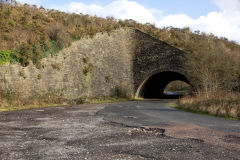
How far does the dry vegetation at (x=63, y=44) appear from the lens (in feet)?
67.6

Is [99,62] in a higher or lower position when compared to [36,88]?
higher

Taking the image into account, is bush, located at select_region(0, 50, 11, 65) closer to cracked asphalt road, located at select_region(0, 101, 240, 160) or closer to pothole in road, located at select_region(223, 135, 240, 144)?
cracked asphalt road, located at select_region(0, 101, 240, 160)

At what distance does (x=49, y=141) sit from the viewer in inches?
276

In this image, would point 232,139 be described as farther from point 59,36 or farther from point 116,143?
point 59,36

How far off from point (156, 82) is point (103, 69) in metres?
11.5

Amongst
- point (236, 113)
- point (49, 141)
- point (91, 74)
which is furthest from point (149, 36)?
point (49, 141)

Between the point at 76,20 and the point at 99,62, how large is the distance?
262 inches

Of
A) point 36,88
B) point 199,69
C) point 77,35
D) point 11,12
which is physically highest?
point 11,12

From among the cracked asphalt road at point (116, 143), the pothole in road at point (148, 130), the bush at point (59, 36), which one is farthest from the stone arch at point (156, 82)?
the cracked asphalt road at point (116, 143)

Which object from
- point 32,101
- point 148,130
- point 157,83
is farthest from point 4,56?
point 157,83

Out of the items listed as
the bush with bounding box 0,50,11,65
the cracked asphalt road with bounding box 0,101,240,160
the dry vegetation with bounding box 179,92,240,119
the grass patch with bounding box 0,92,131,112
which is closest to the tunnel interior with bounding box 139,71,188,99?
the grass patch with bounding box 0,92,131,112

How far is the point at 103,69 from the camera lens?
2959 centimetres

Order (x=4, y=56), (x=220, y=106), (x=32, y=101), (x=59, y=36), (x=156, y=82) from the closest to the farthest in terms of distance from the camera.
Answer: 1. (x=220, y=106)
2. (x=4, y=56)
3. (x=32, y=101)
4. (x=59, y=36)
5. (x=156, y=82)

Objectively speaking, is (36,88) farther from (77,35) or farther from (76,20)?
(76,20)
